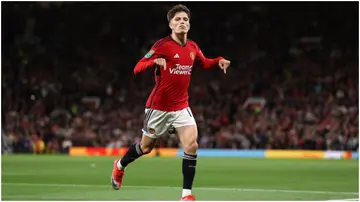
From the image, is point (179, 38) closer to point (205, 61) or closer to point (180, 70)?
point (180, 70)

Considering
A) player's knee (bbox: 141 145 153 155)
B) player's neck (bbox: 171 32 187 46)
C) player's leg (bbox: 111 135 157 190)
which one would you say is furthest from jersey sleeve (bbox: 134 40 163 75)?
player's knee (bbox: 141 145 153 155)

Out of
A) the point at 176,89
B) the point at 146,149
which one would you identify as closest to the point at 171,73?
the point at 176,89

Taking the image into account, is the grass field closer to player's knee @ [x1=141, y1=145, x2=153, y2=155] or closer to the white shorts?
player's knee @ [x1=141, y1=145, x2=153, y2=155]

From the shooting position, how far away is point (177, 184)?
16.7m

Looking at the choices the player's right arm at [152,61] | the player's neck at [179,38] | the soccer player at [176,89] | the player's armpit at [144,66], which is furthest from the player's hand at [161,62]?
the player's neck at [179,38]

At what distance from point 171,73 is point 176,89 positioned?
0.76 feet

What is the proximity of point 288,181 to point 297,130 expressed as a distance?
17325 millimetres

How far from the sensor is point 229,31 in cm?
4203

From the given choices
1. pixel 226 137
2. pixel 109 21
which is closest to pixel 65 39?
pixel 109 21

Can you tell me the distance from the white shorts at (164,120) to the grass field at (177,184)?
49.1 inches

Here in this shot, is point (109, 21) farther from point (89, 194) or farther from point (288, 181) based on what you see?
point (89, 194)

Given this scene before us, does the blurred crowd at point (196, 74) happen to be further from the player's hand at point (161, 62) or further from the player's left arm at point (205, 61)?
the player's hand at point (161, 62)

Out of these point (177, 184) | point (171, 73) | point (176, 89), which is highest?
point (171, 73)

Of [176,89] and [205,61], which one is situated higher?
[205,61]
